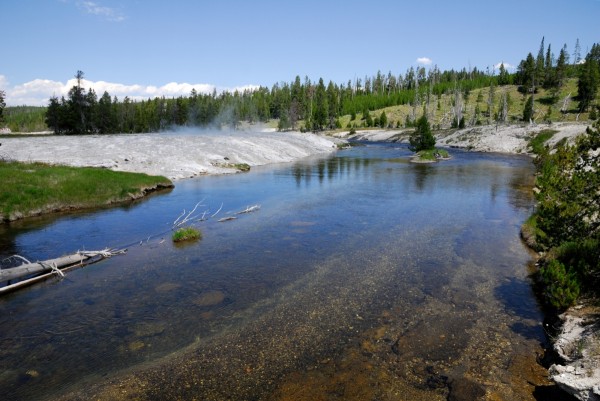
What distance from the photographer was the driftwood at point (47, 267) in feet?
52.3

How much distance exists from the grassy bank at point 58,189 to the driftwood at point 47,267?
11433 millimetres

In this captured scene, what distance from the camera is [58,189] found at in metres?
30.3

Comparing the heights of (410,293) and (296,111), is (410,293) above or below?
below

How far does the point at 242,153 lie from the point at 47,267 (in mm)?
45816

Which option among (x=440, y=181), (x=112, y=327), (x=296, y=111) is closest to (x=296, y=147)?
(x=440, y=181)

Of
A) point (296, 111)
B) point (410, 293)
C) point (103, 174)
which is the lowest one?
point (410, 293)

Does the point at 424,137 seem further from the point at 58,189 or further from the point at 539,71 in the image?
the point at 539,71

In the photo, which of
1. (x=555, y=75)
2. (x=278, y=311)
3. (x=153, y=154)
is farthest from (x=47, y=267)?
(x=555, y=75)

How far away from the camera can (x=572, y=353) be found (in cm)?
1009

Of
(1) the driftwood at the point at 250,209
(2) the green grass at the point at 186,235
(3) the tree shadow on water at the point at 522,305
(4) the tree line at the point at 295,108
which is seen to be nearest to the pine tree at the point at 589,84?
(4) the tree line at the point at 295,108

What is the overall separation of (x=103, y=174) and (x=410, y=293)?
32801 millimetres

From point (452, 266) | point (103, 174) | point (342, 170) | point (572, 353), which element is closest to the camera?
point (572, 353)

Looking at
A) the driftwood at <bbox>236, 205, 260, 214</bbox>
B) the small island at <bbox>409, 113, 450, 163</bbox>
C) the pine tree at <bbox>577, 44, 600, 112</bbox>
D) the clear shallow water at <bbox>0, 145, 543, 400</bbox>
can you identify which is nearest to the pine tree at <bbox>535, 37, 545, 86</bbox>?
the pine tree at <bbox>577, 44, 600, 112</bbox>

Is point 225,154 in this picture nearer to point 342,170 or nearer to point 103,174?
point 342,170
